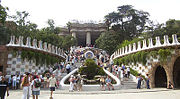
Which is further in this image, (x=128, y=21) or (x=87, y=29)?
(x=87, y=29)

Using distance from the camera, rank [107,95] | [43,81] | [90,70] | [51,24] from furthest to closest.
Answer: [51,24] → [90,70] → [43,81] → [107,95]

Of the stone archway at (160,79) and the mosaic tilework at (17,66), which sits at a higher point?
the mosaic tilework at (17,66)

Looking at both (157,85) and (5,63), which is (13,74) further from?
(157,85)

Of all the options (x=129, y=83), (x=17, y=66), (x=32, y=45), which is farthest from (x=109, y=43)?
(x=17, y=66)

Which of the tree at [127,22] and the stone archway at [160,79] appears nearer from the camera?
the stone archway at [160,79]

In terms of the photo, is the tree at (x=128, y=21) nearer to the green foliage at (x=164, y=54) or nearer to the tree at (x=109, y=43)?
the tree at (x=109, y=43)

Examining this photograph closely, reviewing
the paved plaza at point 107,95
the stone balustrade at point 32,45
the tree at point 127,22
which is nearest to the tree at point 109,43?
the tree at point 127,22

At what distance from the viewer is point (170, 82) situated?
16.5 m

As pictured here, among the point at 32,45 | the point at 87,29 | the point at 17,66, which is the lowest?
the point at 17,66

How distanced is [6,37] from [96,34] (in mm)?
33913

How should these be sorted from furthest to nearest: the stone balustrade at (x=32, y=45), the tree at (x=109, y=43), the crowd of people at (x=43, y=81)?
the tree at (x=109, y=43)
the stone balustrade at (x=32, y=45)
the crowd of people at (x=43, y=81)

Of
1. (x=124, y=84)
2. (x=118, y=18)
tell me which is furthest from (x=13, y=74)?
(x=118, y=18)

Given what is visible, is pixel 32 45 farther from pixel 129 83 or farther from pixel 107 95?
pixel 107 95

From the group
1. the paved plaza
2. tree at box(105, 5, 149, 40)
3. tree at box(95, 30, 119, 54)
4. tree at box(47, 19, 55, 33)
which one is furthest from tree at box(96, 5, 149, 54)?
the paved plaza
